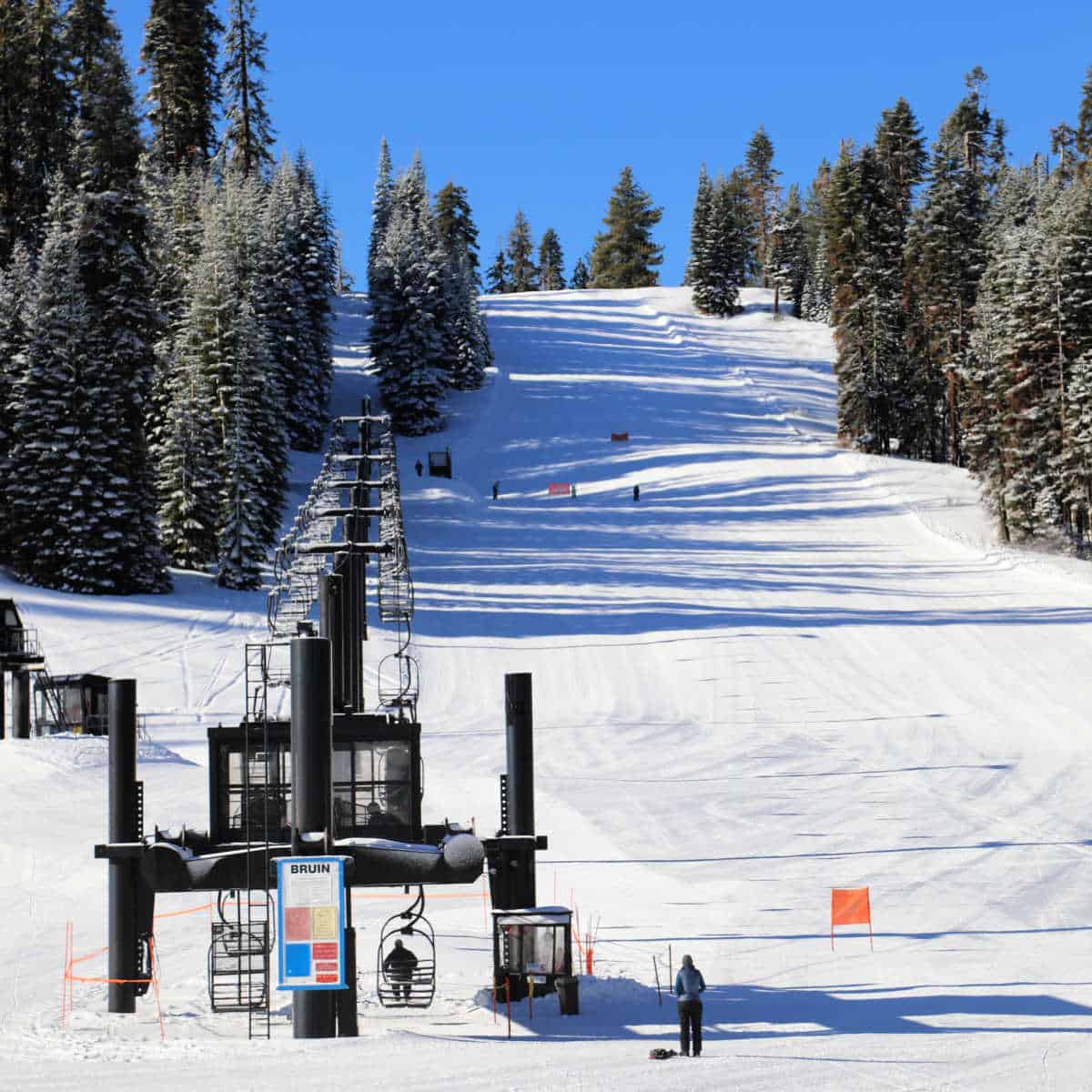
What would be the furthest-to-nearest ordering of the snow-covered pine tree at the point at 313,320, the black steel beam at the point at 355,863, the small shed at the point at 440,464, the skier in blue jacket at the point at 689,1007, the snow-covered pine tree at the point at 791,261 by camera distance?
the snow-covered pine tree at the point at 791,261 < the snow-covered pine tree at the point at 313,320 < the small shed at the point at 440,464 < the black steel beam at the point at 355,863 < the skier in blue jacket at the point at 689,1007

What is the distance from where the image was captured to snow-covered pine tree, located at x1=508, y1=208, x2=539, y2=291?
19462 cm

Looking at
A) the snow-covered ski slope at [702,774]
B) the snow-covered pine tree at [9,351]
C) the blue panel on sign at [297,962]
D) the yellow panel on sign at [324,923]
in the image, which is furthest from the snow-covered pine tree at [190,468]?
the blue panel on sign at [297,962]

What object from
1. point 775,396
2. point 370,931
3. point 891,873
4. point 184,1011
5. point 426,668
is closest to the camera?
point 184,1011

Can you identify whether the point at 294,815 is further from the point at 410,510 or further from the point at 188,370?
the point at 410,510

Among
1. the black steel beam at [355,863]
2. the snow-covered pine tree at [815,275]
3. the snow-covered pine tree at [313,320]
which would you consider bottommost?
the black steel beam at [355,863]

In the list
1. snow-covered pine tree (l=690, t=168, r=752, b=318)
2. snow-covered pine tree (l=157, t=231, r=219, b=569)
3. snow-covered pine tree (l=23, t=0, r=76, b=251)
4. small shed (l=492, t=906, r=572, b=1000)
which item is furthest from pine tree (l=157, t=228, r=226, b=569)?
snow-covered pine tree (l=690, t=168, r=752, b=318)

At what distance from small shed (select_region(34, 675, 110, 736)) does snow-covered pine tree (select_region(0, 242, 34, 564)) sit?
560 inches

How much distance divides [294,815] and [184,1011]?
4.07 m

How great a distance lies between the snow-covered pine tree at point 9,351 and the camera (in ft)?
168

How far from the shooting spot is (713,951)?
70.4 ft

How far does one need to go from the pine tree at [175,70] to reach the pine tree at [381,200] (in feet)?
58.9

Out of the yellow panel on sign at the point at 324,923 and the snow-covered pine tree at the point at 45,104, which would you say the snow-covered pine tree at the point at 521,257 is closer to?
the snow-covered pine tree at the point at 45,104

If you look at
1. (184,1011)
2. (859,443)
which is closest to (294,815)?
(184,1011)

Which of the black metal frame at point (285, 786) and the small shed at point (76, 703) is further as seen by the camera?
the small shed at point (76, 703)
